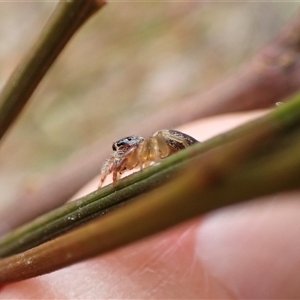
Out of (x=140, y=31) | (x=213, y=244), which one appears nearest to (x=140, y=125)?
(x=213, y=244)

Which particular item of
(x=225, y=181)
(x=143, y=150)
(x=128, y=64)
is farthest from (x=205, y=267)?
(x=128, y=64)

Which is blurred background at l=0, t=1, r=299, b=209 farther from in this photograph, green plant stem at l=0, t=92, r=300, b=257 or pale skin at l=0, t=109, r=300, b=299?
green plant stem at l=0, t=92, r=300, b=257

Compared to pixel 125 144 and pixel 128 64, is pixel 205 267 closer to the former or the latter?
pixel 125 144

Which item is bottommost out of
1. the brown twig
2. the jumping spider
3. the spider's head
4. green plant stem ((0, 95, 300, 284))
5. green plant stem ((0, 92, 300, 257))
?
green plant stem ((0, 95, 300, 284))

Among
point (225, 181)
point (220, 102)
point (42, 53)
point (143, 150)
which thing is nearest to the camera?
point (225, 181)

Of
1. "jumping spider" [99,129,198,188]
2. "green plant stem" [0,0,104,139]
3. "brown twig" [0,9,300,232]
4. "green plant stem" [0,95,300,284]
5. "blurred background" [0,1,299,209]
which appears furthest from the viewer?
"blurred background" [0,1,299,209]

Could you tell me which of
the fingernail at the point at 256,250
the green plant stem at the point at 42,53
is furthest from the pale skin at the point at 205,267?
the green plant stem at the point at 42,53

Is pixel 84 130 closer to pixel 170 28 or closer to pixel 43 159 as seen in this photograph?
pixel 43 159

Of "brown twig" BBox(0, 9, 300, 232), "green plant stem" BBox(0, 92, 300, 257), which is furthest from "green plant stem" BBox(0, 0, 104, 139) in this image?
"brown twig" BBox(0, 9, 300, 232)
